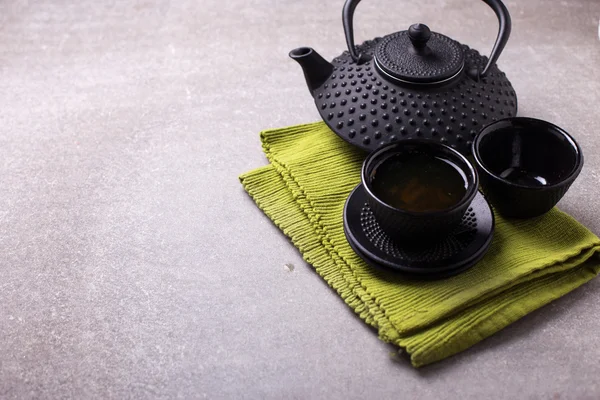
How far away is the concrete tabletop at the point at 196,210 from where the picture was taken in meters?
0.67

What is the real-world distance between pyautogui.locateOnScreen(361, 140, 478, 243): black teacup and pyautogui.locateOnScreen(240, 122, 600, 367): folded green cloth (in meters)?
0.06

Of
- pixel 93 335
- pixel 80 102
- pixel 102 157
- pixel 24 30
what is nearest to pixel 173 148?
pixel 102 157

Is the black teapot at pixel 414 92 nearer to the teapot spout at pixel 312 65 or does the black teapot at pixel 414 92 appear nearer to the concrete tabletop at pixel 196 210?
the teapot spout at pixel 312 65

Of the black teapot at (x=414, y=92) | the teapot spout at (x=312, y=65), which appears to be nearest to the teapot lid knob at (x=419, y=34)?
the black teapot at (x=414, y=92)

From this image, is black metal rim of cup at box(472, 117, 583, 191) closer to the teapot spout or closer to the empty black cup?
the empty black cup

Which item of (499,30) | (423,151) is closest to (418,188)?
(423,151)

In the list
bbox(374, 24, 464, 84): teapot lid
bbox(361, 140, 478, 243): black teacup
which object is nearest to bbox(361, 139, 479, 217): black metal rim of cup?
bbox(361, 140, 478, 243): black teacup

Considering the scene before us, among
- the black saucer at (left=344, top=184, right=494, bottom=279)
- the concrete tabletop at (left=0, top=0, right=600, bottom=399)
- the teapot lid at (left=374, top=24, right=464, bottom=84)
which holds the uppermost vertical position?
the teapot lid at (left=374, top=24, right=464, bottom=84)

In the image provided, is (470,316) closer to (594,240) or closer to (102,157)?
(594,240)

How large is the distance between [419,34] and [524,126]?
18 centimetres

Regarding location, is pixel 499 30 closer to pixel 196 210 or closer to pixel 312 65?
pixel 312 65

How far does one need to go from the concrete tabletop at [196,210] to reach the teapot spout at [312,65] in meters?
0.13

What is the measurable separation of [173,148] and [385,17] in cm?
56

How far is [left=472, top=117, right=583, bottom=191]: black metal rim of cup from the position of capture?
707 mm
